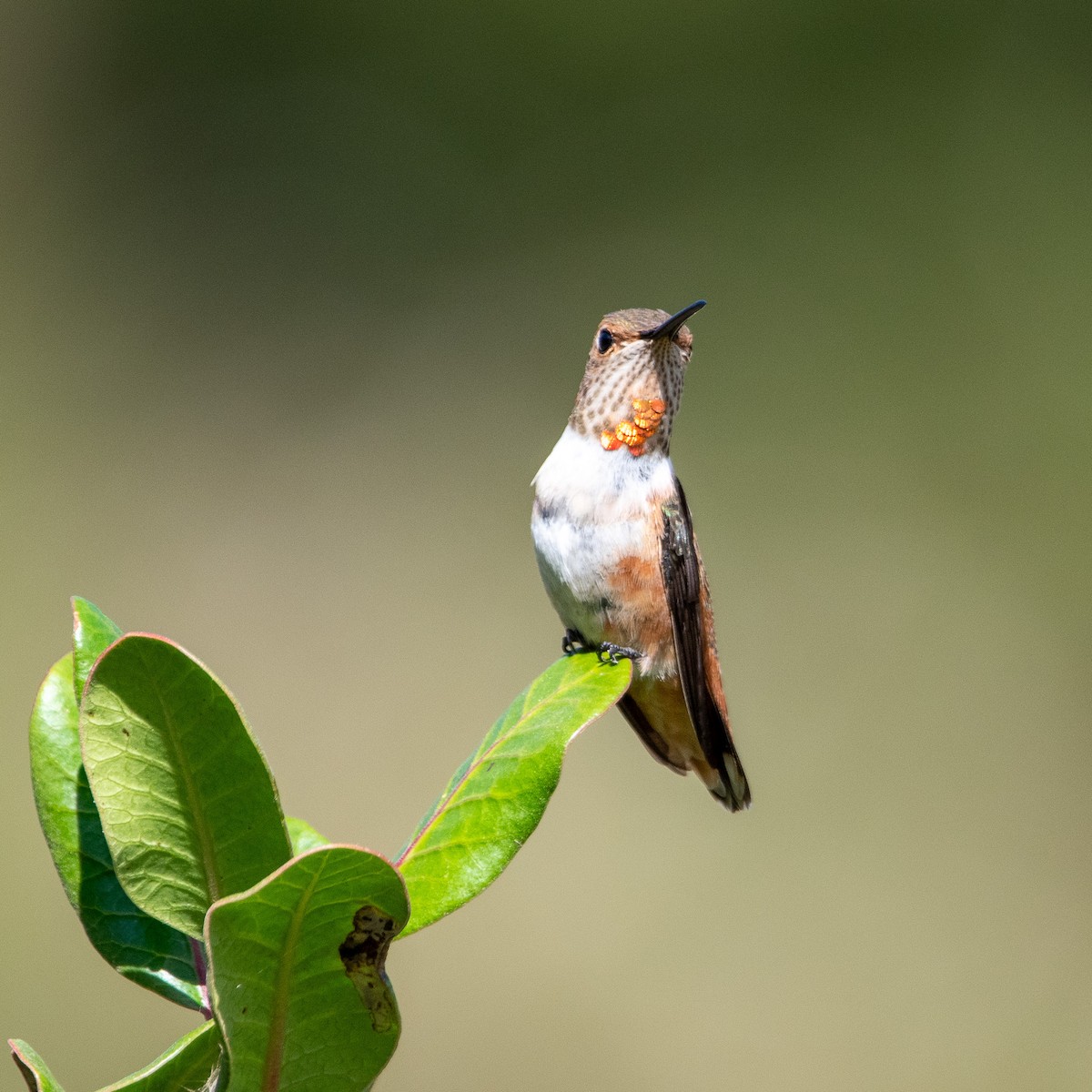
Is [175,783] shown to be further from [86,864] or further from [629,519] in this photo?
[629,519]

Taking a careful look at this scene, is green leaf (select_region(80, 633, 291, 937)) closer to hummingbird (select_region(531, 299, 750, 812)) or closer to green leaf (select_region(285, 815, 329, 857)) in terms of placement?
green leaf (select_region(285, 815, 329, 857))

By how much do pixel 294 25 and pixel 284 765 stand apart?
3587 millimetres

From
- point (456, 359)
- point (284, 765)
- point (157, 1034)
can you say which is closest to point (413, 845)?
point (157, 1034)

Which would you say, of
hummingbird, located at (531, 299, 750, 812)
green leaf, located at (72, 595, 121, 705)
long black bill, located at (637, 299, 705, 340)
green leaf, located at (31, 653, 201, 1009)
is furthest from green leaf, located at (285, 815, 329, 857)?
→ long black bill, located at (637, 299, 705, 340)

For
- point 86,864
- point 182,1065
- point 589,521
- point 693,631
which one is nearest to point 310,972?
point 182,1065

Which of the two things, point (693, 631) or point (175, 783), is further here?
point (693, 631)

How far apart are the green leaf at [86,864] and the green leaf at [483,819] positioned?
21cm

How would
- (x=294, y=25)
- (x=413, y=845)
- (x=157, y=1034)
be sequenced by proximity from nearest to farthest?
(x=413, y=845) → (x=157, y=1034) → (x=294, y=25)

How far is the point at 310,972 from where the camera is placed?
2.77 ft

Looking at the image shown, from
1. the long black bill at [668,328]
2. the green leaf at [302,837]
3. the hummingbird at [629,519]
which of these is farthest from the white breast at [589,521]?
the green leaf at [302,837]

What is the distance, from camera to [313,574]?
604cm

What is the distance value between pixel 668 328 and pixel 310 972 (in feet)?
4.68

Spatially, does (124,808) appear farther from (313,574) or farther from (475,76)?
(475,76)

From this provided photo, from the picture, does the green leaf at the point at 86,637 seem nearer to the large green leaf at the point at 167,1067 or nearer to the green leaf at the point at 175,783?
the green leaf at the point at 175,783
